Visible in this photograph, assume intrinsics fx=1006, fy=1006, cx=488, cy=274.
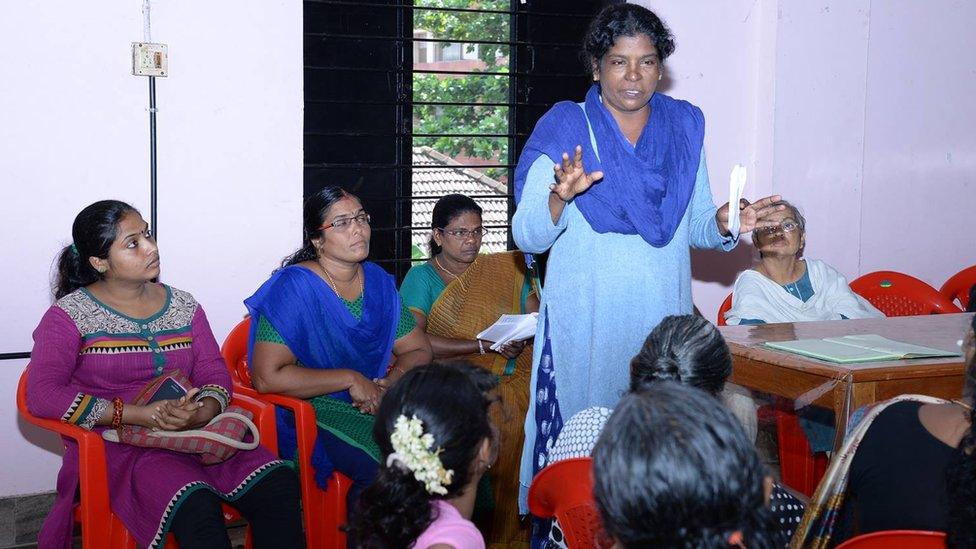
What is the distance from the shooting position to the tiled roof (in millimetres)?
4328

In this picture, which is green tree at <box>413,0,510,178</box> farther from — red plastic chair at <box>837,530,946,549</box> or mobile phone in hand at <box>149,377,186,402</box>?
red plastic chair at <box>837,530,946,549</box>

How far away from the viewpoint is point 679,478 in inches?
50.7

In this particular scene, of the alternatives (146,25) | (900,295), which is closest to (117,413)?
(146,25)

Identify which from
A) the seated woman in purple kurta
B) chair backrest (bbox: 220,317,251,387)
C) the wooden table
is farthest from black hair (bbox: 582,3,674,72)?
chair backrest (bbox: 220,317,251,387)

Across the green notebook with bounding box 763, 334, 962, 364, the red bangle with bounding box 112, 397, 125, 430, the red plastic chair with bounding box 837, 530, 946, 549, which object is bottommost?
the red bangle with bounding box 112, 397, 125, 430

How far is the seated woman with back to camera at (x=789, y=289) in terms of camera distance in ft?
12.3

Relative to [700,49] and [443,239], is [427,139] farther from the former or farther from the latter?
[700,49]

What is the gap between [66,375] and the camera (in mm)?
2891

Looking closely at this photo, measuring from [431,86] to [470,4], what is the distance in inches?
15.7

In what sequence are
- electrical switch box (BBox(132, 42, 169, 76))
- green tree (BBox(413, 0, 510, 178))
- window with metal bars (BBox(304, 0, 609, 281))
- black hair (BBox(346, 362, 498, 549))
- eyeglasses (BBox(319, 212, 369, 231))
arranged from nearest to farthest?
1. black hair (BBox(346, 362, 498, 549))
2. eyeglasses (BBox(319, 212, 369, 231))
3. electrical switch box (BBox(132, 42, 169, 76))
4. window with metal bars (BBox(304, 0, 609, 281))
5. green tree (BBox(413, 0, 510, 178))

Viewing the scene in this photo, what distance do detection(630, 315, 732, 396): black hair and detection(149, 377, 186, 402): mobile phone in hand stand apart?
4.90 feet

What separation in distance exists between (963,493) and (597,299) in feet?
4.36

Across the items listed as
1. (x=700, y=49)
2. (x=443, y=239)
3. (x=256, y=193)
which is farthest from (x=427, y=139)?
(x=700, y=49)

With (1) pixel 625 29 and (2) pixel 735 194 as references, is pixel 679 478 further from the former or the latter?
(1) pixel 625 29
